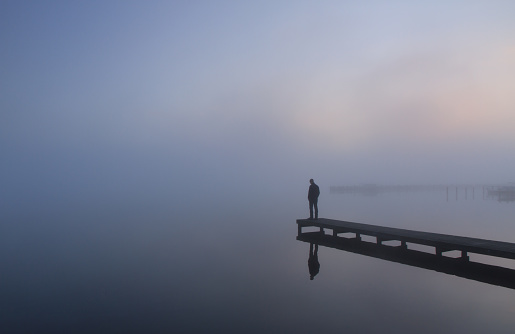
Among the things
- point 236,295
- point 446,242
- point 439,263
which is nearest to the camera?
point 446,242

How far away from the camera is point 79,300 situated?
41.6ft

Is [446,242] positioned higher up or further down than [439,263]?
higher up

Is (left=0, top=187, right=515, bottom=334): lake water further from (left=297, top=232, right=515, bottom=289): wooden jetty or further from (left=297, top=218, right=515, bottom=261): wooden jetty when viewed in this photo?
(left=297, top=218, right=515, bottom=261): wooden jetty

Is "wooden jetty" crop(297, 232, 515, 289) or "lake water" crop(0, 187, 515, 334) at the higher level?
"wooden jetty" crop(297, 232, 515, 289)

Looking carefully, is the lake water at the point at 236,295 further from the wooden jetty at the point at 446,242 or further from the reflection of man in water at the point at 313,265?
the wooden jetty at the point at 446,242

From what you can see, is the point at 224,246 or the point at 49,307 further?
the point at 224,246

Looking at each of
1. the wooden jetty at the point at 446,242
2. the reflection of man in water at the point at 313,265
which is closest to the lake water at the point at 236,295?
the reflection of man in water at the point at 313,265

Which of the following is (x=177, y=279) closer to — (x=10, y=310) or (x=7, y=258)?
(x=10, y=310)

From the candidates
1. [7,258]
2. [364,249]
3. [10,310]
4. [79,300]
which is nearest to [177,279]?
[79,300]

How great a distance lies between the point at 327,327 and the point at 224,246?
15661 mm

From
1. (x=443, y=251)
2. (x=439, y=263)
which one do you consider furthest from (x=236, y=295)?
(x=443, y=251)

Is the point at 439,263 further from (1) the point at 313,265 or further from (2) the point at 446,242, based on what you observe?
(1) the point at 313,265

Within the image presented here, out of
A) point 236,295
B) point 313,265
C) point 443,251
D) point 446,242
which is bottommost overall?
point 313,265

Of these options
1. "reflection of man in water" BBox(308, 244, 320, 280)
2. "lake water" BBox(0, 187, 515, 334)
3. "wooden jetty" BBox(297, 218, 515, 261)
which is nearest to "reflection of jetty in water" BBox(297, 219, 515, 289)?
"wooden jetty" BBox(297, 218, 515, 261)
